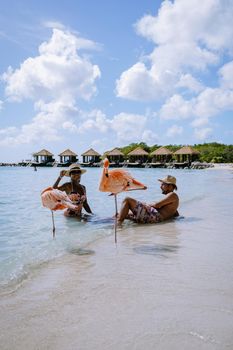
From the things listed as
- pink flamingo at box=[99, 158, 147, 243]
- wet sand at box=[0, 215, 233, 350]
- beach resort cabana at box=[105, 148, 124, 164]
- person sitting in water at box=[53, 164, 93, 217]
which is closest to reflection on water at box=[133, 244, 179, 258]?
wet sand at box=[0, 215, 233, 350]

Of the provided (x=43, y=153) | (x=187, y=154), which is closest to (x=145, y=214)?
(x=187, y=154)

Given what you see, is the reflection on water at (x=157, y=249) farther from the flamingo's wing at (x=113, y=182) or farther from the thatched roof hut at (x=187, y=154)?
the thatched roof hut at (x=187, y=154)

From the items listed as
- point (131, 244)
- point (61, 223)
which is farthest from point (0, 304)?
point (61, 223)

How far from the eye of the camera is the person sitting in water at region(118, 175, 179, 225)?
6941 mm

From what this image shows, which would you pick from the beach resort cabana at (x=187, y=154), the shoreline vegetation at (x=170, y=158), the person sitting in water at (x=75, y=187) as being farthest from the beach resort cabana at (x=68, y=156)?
the person sitting in water at (x=75, y=187)

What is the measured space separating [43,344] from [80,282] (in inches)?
45.5

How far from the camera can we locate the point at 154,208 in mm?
7312

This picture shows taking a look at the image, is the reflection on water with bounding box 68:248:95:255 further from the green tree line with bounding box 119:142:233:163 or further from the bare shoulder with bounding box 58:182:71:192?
the green tree line with bounding box 119:142:233:163

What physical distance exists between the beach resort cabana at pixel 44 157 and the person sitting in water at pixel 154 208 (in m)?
63.6

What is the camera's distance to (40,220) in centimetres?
796

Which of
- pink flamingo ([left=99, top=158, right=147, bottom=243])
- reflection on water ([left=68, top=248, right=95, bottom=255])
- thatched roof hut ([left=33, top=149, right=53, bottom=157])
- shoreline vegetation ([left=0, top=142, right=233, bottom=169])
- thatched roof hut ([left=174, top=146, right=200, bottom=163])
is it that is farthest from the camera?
Result: thatched roof hut ([left=33, top=149, right=53, bottom=157])

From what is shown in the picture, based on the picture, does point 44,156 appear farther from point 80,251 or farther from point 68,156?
point 80,251

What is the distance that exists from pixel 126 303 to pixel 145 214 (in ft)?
13.8

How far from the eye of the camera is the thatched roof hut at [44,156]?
69.3 m
